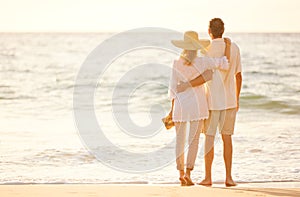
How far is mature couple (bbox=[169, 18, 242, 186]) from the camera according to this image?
7.89 metres

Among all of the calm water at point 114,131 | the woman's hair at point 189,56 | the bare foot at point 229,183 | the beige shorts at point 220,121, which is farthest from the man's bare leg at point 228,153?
the woman's hair at point 189,56

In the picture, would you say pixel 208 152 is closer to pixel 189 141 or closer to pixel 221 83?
pixel 189 141

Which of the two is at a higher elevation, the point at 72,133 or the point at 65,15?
the point at 65,15

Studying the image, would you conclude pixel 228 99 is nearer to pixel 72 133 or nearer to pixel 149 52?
pixel 72 133

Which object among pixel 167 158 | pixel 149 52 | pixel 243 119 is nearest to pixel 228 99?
pixel 167 158

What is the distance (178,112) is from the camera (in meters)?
8.00

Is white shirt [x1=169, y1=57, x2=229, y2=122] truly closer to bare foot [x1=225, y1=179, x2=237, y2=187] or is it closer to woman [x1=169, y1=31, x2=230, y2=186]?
woman [x1=169, y1=31, x2=230, y2=186]

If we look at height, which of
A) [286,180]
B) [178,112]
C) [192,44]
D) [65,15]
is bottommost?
[286,180]

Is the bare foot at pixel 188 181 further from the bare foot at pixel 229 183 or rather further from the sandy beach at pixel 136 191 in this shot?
the bare foot at pixel 229 183

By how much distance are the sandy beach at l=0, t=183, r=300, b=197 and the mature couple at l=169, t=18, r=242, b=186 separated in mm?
448

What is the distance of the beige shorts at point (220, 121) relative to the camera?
8.03 meters

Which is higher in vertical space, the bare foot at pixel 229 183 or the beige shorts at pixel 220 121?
the beige shorts at pixel 220 121

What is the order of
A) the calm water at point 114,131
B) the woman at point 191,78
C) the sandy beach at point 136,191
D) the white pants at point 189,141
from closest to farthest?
the sandy beach at point 136,191, the woman at point 191,78, the white pants at point 189,141, the calm water at point 114,131

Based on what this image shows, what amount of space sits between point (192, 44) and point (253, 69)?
23.7 metres
